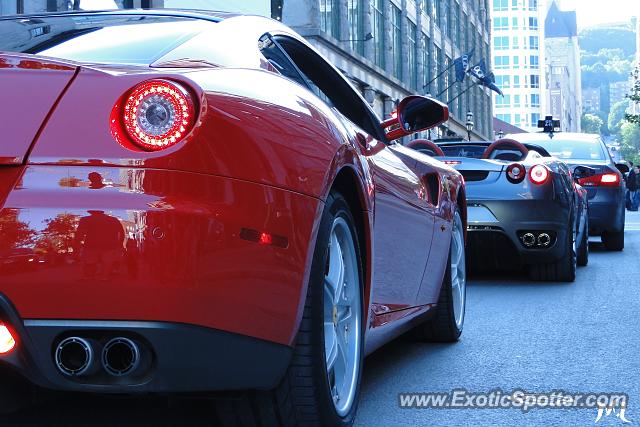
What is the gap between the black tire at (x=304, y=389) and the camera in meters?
3.04

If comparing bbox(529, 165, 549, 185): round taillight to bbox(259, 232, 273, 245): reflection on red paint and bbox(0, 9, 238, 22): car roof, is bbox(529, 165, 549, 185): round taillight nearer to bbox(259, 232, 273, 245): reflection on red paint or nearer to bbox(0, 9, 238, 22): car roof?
bbox(0, 9, 238, 22): car roof

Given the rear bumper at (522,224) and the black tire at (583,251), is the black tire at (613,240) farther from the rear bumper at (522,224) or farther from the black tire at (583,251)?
the rear bumper at (522,224)

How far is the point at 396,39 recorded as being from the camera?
44781 mm

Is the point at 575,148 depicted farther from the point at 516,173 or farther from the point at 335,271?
the point at 335,271

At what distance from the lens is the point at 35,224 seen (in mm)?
2566

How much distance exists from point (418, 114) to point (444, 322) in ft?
4.61

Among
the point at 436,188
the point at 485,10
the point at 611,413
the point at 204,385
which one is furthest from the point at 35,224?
the point at 485,10

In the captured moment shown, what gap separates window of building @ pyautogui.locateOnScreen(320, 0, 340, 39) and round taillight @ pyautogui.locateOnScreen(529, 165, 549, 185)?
24.1m

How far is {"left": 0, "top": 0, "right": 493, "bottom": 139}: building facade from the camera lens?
27.0m

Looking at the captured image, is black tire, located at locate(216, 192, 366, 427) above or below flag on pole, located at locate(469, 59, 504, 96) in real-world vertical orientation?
below

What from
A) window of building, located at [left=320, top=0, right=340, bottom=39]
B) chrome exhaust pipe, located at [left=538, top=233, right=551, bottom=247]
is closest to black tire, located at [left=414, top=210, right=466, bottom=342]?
chrome exhaust pipe, located at [left=538, top=233, right=551, bottom=247]

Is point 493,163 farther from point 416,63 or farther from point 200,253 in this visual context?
point 416,63

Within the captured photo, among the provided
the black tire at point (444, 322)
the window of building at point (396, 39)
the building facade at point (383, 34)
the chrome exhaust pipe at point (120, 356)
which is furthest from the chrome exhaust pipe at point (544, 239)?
the window of building at point (396, 39)

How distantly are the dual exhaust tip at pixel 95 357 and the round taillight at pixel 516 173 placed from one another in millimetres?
6729
